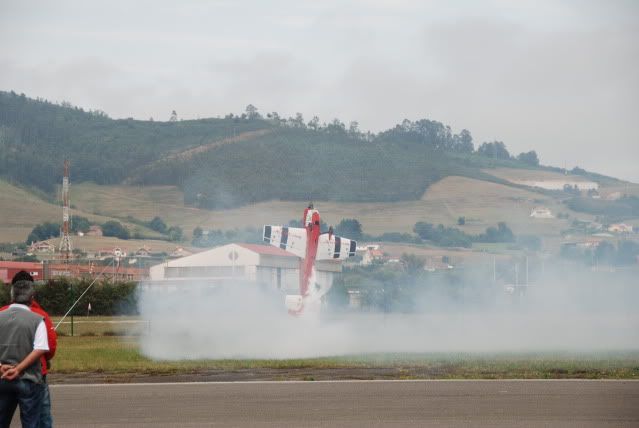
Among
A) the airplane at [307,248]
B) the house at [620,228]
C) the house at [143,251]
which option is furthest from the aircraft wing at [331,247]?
the house at [143,251]

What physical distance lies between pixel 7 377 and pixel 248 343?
2570 centimetres

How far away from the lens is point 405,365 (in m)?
28.1

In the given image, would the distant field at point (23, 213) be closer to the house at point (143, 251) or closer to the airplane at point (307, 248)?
the house at point (143, 251)

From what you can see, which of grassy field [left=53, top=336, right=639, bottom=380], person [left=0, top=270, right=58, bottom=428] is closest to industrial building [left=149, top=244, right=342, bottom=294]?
grassy field [left=53, top=336, right=639, bottom=380]

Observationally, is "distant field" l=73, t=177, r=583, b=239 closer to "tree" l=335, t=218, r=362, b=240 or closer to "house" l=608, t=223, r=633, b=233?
"tree" l=335, t=218, r=362, b=240

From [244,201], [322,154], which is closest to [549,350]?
[244,201]

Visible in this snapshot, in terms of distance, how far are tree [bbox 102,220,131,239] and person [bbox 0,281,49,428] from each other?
10953 cm

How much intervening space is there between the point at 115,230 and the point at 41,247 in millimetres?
11631

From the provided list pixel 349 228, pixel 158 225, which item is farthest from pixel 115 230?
pixel 349 228

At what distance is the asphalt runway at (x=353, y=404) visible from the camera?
16.5 metres

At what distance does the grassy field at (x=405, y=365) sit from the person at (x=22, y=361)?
13.8 metres

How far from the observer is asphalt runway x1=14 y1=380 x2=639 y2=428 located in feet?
54.1

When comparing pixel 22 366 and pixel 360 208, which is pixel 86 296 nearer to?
pixel 360 208

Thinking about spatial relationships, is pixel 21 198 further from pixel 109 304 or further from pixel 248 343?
pixel 248 343
